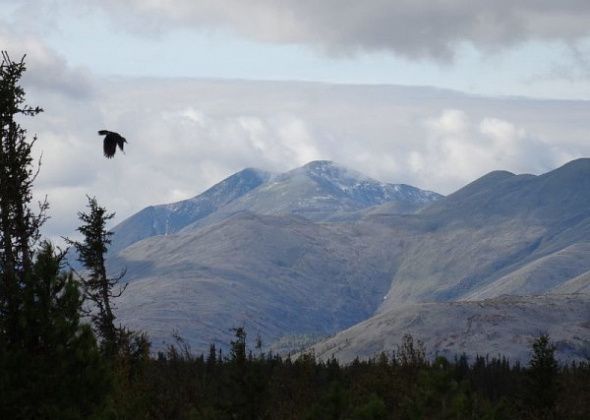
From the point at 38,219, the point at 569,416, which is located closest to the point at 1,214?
the point at 38,219

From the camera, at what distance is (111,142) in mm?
36094

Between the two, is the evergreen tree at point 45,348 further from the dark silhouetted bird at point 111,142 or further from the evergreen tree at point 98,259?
the evergreen tree at point 98,259

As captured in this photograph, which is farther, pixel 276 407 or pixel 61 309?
pixel 276 407

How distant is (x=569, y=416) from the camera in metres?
67.8

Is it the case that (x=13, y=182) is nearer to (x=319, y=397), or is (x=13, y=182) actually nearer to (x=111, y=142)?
(x=111, y=142)

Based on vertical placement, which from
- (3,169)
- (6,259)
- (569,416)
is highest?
(3,169)

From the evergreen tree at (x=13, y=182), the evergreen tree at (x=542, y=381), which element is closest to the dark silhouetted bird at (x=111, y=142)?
the evergreen tree at (x=13, y=182)

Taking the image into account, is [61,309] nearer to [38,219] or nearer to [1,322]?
[1,322]

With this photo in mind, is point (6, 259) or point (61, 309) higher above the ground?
point (6, 259)

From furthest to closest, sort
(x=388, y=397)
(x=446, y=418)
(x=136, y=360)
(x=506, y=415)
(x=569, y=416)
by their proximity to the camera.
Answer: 1. (x=388, y=397)
2. (x=569, y=416)
3. (x=506, y=415)
4. (x=446, y=418)
5. (x=136, y=360)

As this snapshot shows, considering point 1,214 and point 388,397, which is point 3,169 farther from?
point 388,397

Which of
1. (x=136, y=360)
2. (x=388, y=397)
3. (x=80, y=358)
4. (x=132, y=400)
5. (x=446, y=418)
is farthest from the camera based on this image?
(x=388, y=397)

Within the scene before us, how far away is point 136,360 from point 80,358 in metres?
20.2

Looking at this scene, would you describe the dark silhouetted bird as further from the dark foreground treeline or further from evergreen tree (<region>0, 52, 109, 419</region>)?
the dark foreground treeline
